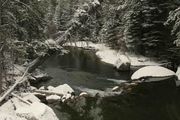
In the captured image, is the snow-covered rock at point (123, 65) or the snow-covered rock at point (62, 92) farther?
the snow-covered rock at point (123, 65)

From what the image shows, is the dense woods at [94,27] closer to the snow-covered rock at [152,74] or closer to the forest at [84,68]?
the forest at [84,68]

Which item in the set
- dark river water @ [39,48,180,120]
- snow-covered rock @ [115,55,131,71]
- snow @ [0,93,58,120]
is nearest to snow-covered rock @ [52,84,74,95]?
dark river water @ [39,48,180,120]

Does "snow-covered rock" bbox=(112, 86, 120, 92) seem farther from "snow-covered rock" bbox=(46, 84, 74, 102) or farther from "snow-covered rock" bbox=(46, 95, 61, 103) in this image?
"snow-covered rock" bbox=(46, 95, 61, 103)

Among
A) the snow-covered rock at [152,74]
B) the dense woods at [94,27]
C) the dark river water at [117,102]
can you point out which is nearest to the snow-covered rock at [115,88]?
the dark river water at [117,102]

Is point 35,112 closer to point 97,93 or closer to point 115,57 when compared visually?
point 97,93

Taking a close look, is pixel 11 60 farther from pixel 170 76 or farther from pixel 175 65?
pixel 175 65

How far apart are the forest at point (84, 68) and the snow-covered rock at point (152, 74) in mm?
67

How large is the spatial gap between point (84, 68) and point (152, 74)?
242 inches

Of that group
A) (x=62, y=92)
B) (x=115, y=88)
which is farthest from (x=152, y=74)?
(x=62, y=92)

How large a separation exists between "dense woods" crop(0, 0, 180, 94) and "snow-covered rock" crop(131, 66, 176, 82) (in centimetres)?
259

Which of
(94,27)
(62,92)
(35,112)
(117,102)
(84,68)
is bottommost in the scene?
(117,102)

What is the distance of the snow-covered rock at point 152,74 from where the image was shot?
19.2m

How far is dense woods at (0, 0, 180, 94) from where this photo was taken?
437 inches

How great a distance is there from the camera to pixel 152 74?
1956 centimetres
